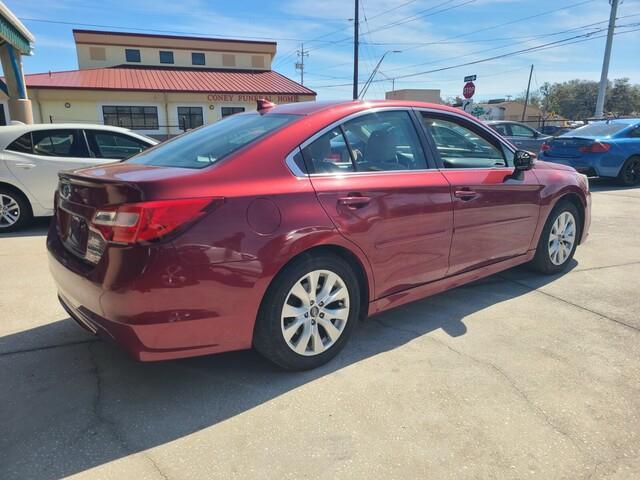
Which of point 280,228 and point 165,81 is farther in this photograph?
point 165,81

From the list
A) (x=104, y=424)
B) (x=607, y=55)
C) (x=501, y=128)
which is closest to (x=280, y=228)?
(x=104, y=424)

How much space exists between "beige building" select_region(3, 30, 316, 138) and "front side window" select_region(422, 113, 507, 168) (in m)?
28.8

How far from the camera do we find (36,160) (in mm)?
6551

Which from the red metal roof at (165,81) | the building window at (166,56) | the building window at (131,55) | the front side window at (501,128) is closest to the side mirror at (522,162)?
the front side window at (501,128)

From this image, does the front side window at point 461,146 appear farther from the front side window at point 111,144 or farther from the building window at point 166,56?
the building window at point 166,56

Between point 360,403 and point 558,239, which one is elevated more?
point 558,239

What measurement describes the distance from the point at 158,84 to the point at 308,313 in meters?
31.5

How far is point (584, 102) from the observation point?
85.1 m

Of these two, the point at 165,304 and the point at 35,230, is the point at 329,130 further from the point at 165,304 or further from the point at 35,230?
the point at 35,230

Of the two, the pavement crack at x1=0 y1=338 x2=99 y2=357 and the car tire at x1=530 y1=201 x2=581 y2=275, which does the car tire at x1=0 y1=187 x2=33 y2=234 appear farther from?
the car tire at x1=530 y1=201 x2=581 y2=275

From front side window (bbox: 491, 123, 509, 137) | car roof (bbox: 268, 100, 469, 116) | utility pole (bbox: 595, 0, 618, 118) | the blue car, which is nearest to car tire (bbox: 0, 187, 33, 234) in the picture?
car roof (bbox: 268, 100, 469, 116)

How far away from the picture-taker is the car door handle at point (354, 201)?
2.90m

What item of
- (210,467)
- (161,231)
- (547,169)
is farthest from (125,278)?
(547,169)

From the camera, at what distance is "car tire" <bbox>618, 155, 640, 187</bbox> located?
10.8 m
